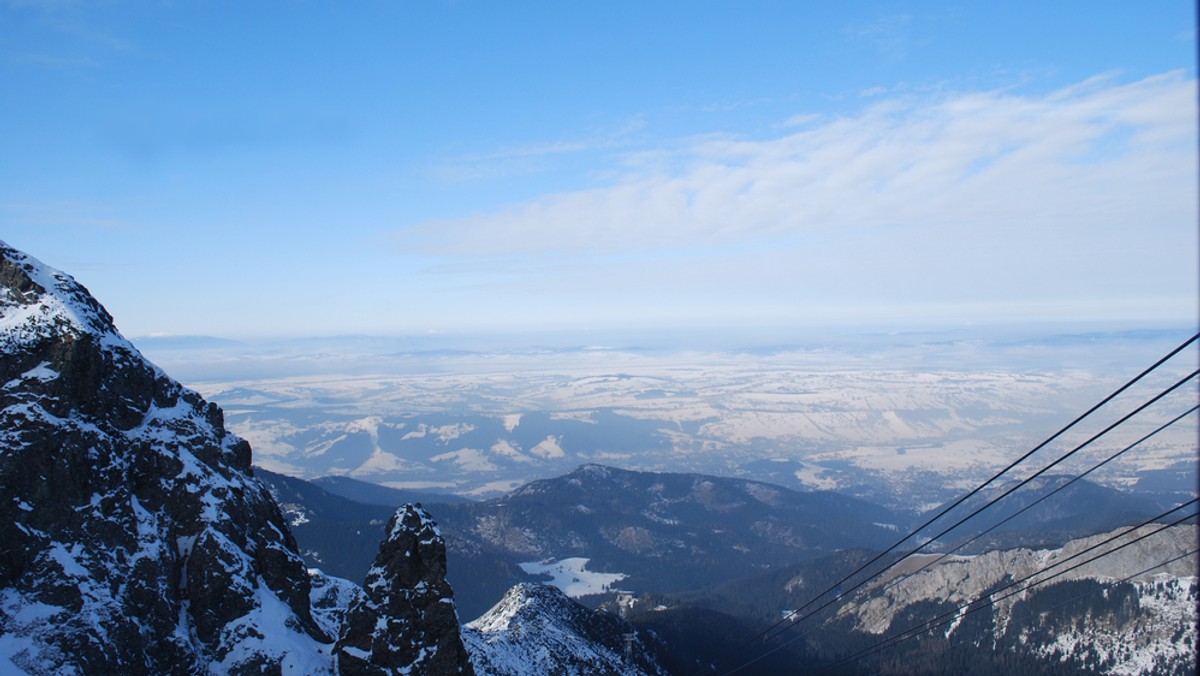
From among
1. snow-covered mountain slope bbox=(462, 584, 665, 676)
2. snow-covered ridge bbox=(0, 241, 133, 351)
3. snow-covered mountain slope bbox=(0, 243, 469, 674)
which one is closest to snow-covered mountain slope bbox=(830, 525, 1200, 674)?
snow-covered mountain slope bbox=(462, 584, 665, 676)

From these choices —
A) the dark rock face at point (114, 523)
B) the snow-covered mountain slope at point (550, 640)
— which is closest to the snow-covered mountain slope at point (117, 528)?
the dark rock face at point (114, 523)

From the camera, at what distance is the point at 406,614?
120 feet

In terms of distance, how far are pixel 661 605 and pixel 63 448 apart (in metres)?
156

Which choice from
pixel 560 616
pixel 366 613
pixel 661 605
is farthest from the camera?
pixel 661 605

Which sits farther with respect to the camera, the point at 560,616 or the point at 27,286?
the point at 560,616

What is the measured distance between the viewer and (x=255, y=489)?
47344 millimetres

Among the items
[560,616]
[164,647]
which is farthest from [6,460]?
[560,616]

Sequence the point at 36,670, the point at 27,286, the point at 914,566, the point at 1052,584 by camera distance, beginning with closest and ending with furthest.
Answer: the point at 36,670 < the point at 27,286 < the point at 1052,584 < the point at 914,566

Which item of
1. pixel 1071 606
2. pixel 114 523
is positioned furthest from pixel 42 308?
pixel 1071 606

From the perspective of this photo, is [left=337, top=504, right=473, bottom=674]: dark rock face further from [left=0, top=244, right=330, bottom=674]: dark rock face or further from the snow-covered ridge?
the snow-covered ridge

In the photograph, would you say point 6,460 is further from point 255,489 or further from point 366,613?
point 366,613

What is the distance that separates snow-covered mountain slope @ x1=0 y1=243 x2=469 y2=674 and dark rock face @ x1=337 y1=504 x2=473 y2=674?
315 millimetres

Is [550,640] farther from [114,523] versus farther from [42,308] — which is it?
[42,308]

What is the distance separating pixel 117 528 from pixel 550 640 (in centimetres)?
6219
